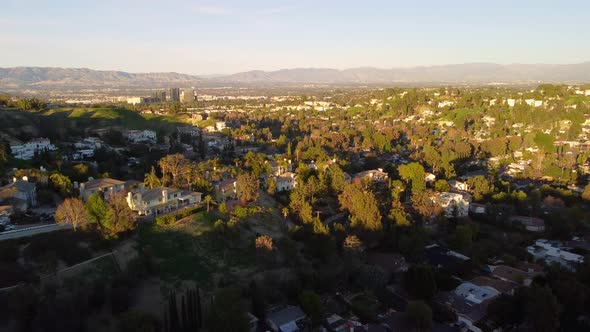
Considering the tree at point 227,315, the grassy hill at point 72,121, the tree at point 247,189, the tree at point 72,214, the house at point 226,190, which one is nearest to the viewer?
the tree at point 227,315

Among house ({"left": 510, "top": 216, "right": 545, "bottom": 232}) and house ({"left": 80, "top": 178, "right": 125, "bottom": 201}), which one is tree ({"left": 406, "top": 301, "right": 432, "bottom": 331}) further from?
house ({"left": 80, "top": 178, "right": 125, "bottom": 201})

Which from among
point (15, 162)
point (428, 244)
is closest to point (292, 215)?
point (428, 244)

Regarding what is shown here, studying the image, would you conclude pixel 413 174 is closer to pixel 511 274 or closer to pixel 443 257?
pixel 443 257

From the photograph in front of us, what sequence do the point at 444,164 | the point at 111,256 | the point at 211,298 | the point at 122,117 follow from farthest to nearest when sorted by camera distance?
the point at 122,117, the point at 444,164, the point at 111,256, the point at 211,298

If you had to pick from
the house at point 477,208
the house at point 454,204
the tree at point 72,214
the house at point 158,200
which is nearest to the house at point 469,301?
the house at point 454,204

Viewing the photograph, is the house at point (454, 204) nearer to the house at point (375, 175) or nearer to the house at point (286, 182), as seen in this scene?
the house at point (375, 175)

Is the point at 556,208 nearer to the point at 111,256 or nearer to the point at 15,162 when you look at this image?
the point at 111,256

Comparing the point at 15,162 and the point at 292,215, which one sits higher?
the point at 15,162
